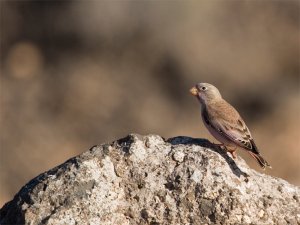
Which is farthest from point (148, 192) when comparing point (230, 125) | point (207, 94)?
point (207, 94)

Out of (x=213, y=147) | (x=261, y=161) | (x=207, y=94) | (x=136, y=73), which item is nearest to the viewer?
(x=213, y=147)

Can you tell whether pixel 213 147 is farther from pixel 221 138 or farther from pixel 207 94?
pixel 207 94

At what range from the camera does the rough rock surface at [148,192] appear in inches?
270

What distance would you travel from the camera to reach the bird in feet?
28.0

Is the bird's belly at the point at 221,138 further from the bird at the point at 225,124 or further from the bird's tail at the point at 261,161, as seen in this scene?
the bird's tail at the point at 261,161

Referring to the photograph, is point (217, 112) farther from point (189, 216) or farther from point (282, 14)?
point (282, 14)

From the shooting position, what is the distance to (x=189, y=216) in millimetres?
6875

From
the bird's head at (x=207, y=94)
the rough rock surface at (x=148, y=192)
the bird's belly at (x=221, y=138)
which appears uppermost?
the bird's head at (x=207, y=94)

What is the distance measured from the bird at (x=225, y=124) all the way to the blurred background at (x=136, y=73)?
7.80 m

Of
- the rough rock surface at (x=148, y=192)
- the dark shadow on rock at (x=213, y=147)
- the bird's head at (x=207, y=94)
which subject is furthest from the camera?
the bird's head at (x=207, y=94)

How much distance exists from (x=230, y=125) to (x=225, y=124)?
61 mm

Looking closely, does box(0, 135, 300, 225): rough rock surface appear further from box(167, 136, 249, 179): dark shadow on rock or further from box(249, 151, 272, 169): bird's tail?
box(249, 151, 272, 169): bird's tail

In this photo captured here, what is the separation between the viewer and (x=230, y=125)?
8.80 metres

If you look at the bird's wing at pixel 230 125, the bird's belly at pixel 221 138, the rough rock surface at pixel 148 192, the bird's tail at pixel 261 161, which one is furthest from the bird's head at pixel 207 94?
the rough rock surface at pixel 148 192
